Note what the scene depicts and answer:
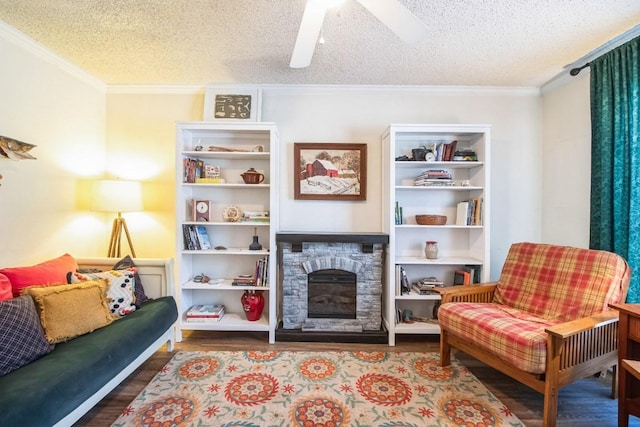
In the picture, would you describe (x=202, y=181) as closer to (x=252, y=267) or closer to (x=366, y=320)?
(x=252, y=267)

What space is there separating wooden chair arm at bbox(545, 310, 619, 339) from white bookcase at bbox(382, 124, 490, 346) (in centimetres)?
98

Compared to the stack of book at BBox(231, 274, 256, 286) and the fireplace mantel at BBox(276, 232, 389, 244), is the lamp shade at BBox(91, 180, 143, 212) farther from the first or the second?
the fireplace mantel at BBox(276, 232, 389, 244)

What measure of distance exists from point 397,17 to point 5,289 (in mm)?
2702

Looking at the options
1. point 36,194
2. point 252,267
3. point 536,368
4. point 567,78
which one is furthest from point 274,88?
point 536,368

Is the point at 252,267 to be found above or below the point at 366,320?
above

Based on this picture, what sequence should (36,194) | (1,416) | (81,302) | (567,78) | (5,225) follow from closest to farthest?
(1,416) < (81,302) < (5,225) < (36,194) < (567,78)

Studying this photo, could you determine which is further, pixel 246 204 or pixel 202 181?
pixel 246 204

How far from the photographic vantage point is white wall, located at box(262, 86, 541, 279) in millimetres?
3078

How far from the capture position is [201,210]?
2883 mm

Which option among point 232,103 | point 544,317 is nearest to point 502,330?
point 544,317

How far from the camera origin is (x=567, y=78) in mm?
2736

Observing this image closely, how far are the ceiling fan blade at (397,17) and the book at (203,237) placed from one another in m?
2.38

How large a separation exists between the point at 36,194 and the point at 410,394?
327 centimetres

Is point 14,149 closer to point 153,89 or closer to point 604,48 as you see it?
point 153,89
